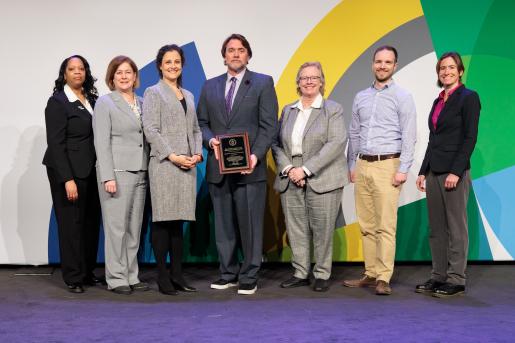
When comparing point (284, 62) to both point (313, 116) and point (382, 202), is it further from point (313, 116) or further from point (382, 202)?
point (382, 202)

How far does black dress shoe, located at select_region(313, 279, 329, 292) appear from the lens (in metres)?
3.36

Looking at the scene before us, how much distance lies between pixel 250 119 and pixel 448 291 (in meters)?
1.87

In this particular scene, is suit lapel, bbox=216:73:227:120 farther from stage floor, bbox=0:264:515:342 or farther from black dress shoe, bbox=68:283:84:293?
black dress shoe, bbox=68:283:84:293

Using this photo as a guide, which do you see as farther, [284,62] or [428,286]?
[284,62]

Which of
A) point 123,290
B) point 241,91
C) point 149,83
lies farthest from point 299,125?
point 123,290

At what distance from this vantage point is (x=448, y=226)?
332 centimetres

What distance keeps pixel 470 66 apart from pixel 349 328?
3041mm

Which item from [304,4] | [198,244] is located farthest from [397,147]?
[198,244]

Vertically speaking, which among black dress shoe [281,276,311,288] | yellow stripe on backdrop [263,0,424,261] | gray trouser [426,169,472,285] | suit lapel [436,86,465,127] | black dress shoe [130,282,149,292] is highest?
yellow stripe on backdrop [263,0,424,261]

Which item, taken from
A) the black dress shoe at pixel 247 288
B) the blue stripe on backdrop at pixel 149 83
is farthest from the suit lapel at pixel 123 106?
the black dress shoe at pixel 247 288

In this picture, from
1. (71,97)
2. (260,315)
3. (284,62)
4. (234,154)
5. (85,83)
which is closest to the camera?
(260,315)

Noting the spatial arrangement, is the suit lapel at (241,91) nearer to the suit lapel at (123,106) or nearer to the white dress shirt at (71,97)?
the suit lapel at (123,106)

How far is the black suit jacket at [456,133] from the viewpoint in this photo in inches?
125

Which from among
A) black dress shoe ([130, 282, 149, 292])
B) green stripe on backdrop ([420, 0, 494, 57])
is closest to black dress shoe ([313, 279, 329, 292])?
black dress shoe ([130, 282, 149, 292])
